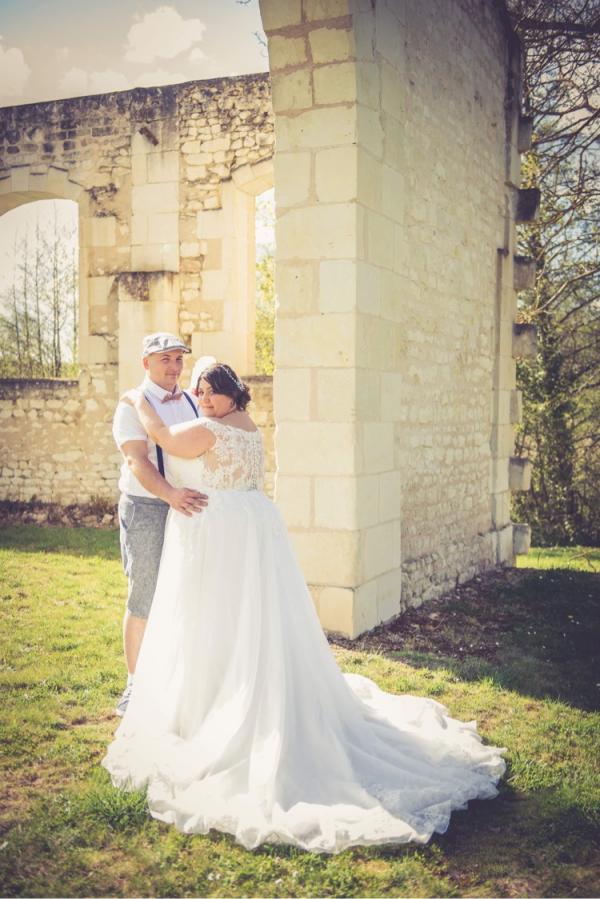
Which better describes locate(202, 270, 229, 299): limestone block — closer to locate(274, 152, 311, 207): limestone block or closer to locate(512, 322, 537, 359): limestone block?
locate(512, 322, 537, 359): limestone block

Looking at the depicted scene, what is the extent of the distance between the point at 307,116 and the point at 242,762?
4267 millimetres

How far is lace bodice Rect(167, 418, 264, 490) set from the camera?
3596 millimetres

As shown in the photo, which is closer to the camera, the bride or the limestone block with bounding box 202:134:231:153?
the bride

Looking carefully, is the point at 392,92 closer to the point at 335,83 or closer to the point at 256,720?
the point at 335,83

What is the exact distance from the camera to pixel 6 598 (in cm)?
641

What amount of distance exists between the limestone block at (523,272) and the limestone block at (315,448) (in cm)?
440

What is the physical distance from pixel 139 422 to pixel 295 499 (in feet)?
6.06

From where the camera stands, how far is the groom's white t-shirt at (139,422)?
Answer: 12.9 feet

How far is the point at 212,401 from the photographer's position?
3631 mm

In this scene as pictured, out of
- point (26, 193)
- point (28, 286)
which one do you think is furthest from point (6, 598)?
point (28, 286)

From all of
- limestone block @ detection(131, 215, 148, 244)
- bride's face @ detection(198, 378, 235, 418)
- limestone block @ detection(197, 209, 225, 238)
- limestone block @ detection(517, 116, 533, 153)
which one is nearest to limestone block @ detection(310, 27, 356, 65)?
bride's face @ detection(198, 378, 235, 418)

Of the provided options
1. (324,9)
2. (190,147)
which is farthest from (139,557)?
(190,147)

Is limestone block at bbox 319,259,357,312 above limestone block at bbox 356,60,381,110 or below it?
below

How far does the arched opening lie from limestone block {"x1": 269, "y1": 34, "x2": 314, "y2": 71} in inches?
451
